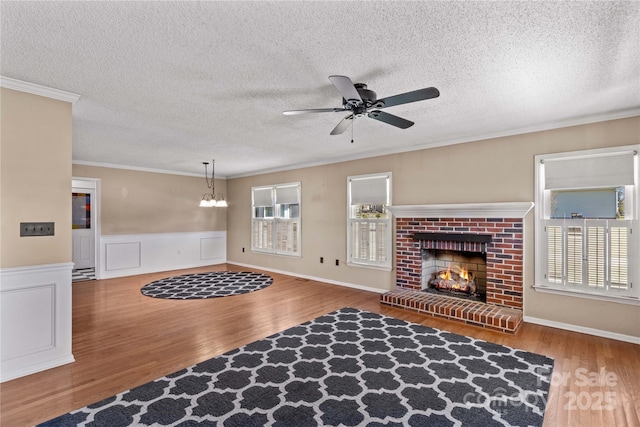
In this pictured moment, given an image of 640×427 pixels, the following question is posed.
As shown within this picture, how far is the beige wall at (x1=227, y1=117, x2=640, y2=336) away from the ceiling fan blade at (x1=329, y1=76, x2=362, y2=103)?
9.23ft

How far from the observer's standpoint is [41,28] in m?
1.90

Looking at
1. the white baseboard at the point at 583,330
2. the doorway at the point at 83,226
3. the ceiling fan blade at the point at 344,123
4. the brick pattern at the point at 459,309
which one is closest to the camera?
the ceiling fan blade at the point at 344,123

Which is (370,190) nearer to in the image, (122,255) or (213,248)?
(213,248)

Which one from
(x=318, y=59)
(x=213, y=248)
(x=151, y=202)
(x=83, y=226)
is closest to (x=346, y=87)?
(x=318, y=59)

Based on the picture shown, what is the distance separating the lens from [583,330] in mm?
3652

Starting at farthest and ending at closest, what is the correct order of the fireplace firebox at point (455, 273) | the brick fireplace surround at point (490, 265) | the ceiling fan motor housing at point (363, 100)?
the fireplace firebox at point (455, 273) → the brick fireplace surround at point (490, 265) → the ceiling fan motor housing at point (363, 100)

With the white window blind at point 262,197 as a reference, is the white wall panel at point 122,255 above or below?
below

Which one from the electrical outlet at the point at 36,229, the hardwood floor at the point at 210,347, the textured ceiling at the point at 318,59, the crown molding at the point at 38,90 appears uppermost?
the textured ceiling at the point at 318,59

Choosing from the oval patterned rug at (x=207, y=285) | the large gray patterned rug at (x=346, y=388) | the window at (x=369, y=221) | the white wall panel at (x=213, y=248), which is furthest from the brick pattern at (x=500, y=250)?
the white wall panel at (x=213, y=248)

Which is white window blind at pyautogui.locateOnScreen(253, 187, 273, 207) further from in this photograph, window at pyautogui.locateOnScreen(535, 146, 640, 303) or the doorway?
window at pyautogui.locateOnScreen(535, 146, 640, 303)

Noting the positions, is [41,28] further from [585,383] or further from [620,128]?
[620,128]

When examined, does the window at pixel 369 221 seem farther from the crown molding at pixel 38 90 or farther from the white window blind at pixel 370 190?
the crown molding at pixel 38 90

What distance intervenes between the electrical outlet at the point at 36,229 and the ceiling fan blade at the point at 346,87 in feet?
9.26

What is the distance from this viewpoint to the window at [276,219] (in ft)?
23.3
